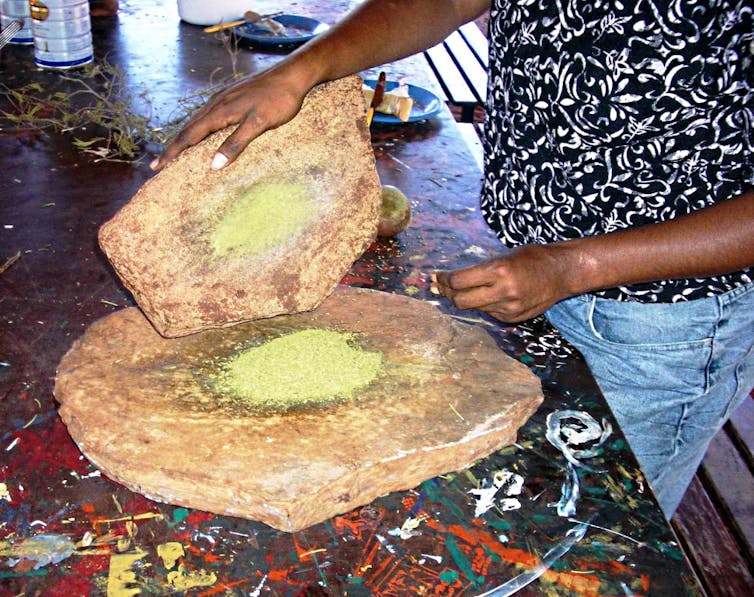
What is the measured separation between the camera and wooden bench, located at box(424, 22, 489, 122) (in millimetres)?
2508

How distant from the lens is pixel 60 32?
2418 millimetres

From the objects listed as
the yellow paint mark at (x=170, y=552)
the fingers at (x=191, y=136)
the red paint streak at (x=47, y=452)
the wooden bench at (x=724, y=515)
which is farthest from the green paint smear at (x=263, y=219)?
the wooden bench at (x=724, y=515)

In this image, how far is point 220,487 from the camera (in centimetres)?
106

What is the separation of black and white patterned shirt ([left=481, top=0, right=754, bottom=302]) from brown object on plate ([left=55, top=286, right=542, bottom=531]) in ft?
0.94

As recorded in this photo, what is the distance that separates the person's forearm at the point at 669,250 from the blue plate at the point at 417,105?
3.54 feet

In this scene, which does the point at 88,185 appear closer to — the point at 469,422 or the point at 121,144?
the point at 121,144

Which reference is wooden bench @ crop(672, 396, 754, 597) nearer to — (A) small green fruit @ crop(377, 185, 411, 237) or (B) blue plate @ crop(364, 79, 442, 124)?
(A) small green fruit @ crop(377, 185, 411, 237)

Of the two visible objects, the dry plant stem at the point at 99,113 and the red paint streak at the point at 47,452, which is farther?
the dry plant stem at the point at 99,113

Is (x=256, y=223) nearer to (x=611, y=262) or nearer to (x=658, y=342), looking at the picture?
(x=611, y=262)

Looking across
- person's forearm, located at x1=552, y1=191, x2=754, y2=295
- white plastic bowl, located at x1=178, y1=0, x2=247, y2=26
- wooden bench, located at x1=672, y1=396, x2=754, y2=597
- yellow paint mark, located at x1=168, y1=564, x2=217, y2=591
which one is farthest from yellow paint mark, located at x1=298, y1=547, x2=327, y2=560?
white plastic bowl, located at x1=178, y1=0, x2=247, y2=26

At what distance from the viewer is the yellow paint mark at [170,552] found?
1.00 meters

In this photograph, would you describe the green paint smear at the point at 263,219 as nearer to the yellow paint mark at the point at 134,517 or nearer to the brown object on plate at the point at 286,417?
the brown object on plate at the point at 286,417

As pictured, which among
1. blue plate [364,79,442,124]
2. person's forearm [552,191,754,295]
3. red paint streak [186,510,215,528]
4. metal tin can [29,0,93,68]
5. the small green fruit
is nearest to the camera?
red paint streak [186,510,215,528]

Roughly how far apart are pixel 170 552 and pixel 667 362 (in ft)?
2.85
